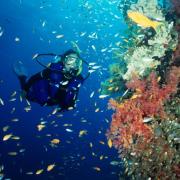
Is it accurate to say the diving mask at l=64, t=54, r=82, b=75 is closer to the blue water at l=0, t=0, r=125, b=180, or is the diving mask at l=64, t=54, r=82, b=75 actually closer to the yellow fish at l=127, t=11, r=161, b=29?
the yellow fish at l=127, t=11, r=161, b=29

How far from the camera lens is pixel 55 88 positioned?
24.2ft

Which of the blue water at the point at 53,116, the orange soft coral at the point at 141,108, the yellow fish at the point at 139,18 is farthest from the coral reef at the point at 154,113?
the blue water at the point at 53,116

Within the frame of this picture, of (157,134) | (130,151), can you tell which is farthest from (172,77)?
(130,151)

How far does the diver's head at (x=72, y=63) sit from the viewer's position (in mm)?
7262

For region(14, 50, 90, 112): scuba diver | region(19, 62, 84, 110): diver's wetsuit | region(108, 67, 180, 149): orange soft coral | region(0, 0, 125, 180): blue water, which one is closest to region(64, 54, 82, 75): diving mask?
region(14, 50, 90, 112): scuba diver

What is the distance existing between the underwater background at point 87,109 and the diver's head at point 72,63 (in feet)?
0.99

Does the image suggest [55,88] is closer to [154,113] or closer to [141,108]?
[141,108]

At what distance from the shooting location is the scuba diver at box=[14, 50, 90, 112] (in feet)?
23.9

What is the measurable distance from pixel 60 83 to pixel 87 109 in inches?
395

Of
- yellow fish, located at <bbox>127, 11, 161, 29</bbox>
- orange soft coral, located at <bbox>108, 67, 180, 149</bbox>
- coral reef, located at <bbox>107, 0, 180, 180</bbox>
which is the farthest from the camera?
orange soft coral, located at <bbox>108, 67, 180, 149</bbox>

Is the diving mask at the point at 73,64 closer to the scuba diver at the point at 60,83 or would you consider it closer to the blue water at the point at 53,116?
the scuba diver at the point at 60,83

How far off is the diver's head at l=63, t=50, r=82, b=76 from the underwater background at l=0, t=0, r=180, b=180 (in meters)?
0.30

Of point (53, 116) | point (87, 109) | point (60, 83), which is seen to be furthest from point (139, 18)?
point (53, 116)

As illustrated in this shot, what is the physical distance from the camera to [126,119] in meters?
6.77
